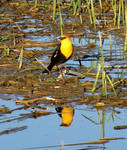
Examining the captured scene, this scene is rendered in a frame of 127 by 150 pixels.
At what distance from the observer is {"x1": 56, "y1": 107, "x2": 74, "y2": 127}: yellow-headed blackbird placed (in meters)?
7.05

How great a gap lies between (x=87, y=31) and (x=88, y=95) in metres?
4.49

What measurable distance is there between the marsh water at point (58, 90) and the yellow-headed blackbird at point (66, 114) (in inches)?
0.9

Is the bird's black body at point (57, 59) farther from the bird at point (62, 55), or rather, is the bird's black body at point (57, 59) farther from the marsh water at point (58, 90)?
the marsh water at point (58, 90)

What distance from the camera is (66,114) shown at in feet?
24.2

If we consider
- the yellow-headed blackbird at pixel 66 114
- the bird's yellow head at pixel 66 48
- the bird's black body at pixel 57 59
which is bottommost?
the yellow-headed blackbird at pixel 66 114

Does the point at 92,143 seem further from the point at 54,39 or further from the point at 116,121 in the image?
the point at 54,39

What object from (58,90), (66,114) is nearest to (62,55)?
(58,90)

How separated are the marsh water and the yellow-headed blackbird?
0.08ft

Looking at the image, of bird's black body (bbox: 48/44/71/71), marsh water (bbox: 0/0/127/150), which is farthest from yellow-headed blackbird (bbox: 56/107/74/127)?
bird's black body (bbox: 48/44/71/71)

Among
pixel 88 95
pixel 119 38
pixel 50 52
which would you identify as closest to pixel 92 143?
pixel 88 95

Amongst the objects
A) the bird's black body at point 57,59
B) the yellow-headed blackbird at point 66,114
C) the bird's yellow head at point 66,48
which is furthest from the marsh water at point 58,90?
the bird's yellow head at point 66,48

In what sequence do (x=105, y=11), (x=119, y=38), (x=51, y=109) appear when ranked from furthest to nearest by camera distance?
1. (x=105, y=11)
2. (x=119, y=38)
3. (x=51, y=109)

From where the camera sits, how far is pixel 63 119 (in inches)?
283

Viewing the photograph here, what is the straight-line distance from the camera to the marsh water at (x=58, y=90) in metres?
6.54
